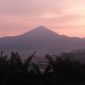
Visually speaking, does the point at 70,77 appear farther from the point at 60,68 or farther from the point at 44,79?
the point at 44,79

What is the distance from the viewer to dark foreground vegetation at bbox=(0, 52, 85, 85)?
69.4 ft

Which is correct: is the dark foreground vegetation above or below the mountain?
below

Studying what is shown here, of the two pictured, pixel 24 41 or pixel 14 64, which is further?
pixel 24 41

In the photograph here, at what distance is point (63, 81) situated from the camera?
22.2 meters

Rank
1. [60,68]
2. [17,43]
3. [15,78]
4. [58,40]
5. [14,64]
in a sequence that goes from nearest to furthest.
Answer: [15,78]
[14,64]
[60,68]
[17,43]
[58,40]

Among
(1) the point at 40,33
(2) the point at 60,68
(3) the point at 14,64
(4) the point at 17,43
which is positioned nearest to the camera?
(3) the point at 14,64

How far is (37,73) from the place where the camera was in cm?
2214

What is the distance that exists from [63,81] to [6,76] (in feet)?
10.6

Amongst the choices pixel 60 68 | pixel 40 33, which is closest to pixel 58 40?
pixel 40 33

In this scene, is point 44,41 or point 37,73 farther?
point 44,41

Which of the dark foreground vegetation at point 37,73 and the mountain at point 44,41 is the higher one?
the mountain at point 44,41

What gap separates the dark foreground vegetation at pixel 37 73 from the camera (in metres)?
21.2

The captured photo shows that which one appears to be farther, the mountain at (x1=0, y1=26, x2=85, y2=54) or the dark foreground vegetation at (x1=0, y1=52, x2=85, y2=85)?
the mountain at (x1=0, y1=26, x2=85, y2=54)

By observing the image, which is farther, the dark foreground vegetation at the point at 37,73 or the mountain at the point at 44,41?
the mountain at the point at 44,41
